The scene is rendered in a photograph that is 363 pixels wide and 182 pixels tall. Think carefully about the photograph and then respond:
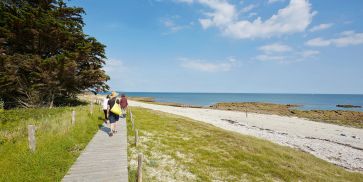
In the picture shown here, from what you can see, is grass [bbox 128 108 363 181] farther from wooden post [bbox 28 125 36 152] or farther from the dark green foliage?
the dark green foliage

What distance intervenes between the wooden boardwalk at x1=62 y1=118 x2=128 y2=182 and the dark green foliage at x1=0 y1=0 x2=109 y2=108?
43.0 feet

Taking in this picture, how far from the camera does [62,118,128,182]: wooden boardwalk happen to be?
301 inches

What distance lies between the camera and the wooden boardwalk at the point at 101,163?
7.63m

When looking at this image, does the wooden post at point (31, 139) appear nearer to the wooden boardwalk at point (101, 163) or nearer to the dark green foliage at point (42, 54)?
the wooden boardwalk at point (101, 163)

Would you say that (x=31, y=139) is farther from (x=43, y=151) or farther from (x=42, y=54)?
(x=42, y=54)

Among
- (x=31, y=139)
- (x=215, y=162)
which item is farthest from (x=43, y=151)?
(x=215, y=162)

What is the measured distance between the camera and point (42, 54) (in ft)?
80.5

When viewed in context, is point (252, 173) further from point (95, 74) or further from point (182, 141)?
point (95, 74)

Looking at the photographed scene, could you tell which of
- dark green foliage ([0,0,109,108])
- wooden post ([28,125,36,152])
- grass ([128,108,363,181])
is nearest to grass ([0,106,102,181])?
wooden post ([28,125,36,152])

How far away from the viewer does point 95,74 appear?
24.5 meters

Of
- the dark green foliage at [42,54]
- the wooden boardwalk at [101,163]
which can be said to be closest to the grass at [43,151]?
the wooden boardwalk at [101,163]

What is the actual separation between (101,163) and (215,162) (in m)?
5.79

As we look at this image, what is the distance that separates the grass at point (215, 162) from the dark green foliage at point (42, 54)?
1157 cm

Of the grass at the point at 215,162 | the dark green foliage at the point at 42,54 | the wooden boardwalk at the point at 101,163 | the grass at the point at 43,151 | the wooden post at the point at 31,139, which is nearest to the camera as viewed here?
the grass at the point at 43,151
